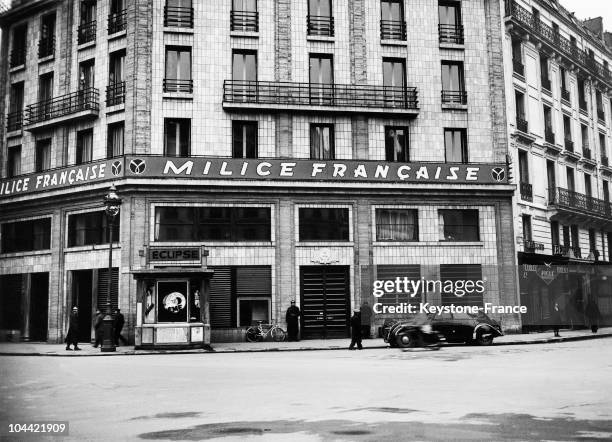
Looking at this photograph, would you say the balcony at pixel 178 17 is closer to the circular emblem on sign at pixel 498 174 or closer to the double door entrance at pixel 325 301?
the double door entrance at pixel 325 301

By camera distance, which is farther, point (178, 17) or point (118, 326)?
point (178, 17)

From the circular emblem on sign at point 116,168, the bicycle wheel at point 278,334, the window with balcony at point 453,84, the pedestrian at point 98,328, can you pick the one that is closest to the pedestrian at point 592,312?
the window with balcony at point 453,84

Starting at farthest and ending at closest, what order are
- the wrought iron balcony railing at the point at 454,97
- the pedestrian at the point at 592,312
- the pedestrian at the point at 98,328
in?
the wrought iron balcony railing at the point at 454,97
the pedestrian at the point at 592,312
the pedestrian at the point at 98,328

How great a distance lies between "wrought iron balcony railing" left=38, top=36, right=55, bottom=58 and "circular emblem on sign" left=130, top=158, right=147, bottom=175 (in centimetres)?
845

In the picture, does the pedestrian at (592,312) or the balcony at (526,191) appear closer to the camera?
the pedestrian at (592,312)

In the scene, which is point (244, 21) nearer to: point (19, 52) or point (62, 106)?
point (62, 106)

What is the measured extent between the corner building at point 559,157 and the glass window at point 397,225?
17.6ft

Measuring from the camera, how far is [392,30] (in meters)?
31.2

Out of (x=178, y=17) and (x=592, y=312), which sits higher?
(x=178, y=17)

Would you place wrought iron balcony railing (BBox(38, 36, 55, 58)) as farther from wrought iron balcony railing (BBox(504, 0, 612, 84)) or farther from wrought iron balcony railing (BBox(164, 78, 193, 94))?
wrought iron balcony railing (BBox(504, 0, 612, 84))

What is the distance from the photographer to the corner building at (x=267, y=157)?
1113 inches

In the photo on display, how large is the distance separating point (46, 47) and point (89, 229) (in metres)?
9.66

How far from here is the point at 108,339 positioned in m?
23.6

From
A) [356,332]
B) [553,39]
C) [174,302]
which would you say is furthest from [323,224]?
[553,39]
